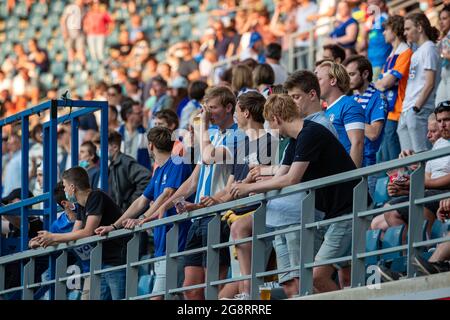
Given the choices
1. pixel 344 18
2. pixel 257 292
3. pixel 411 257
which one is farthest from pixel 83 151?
pixel 411 257

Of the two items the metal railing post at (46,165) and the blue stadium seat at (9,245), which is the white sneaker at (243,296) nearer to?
the metal railing post at (46,165)

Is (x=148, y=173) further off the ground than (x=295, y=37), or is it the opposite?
(x=295, y=37)

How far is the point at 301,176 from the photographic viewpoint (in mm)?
8227

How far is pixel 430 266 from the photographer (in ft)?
24.6

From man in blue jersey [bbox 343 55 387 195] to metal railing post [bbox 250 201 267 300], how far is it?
208 centimetres

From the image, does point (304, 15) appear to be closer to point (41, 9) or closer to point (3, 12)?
point (41, 9)

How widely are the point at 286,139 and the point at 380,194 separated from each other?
1.74 m

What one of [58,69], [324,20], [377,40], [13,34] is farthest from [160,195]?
[13,34]

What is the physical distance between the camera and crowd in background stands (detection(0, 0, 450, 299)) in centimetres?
844

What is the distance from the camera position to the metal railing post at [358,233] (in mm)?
7875

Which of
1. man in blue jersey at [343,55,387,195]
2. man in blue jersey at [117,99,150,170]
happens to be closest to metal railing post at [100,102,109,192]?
man in blue jersey at [343,55,387,195]

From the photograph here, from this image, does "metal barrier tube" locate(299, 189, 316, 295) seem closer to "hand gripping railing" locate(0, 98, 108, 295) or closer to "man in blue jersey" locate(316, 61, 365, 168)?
"man in blue jersey" locate(316, 61, 365, 168)
